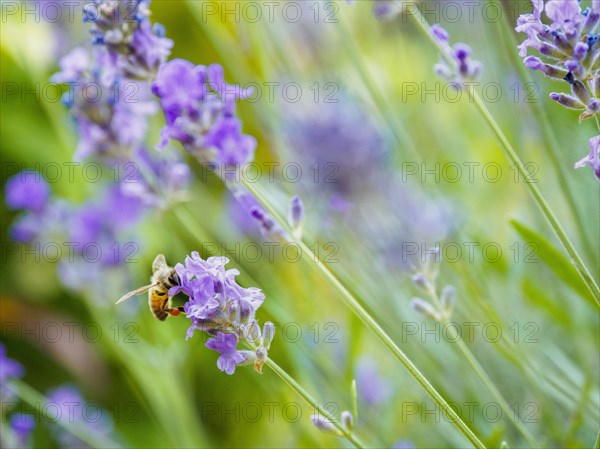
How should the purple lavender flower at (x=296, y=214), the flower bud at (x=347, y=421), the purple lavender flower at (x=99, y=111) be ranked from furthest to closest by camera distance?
the purple lavender flower at (x=99, y=111) < the purple lavender flower at (x=296, y=214) < the flower bud at (x=347, y=421)

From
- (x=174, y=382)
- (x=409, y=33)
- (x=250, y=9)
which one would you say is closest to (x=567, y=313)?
(x=174, y=382)

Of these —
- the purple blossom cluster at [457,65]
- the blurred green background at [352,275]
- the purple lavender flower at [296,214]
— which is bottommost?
the blurred green background at [352,275]

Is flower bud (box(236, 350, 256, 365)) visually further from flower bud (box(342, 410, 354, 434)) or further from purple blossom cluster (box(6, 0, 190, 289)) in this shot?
purple blossom cluster (box(6, 0, 190, 289))

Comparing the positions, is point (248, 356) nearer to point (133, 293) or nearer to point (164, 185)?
point (133, 293)

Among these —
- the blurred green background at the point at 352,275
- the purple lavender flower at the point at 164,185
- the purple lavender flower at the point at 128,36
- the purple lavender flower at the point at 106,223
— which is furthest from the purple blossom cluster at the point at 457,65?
the purple lavender flower at the point at 106,223

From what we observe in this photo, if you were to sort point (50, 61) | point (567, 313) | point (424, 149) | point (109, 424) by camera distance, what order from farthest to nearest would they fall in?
1. point (50, 61)
2. point (424, 149)
3. point (109, 424)
4. point (567, 313)

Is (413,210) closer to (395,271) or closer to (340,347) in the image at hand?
(395,271)

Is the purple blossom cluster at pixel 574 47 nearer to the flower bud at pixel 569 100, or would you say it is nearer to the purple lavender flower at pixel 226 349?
the flower bud at pixel 569 100
